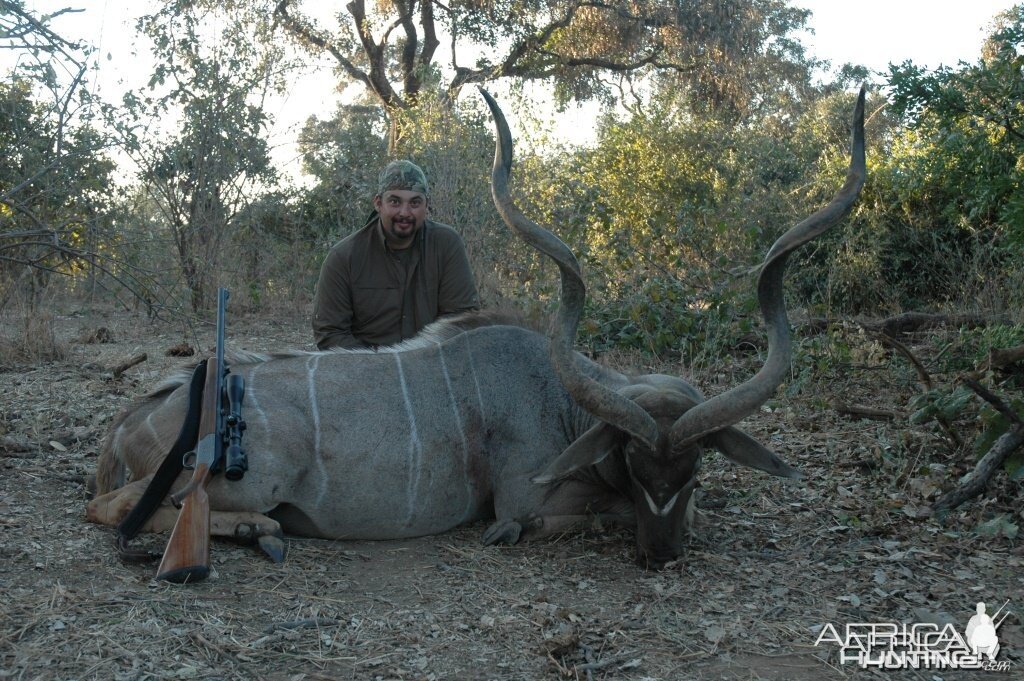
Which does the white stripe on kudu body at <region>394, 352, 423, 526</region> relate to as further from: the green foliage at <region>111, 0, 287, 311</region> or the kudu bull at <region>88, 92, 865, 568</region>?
the green foliage at <region>111, 0, 287, 311</region>

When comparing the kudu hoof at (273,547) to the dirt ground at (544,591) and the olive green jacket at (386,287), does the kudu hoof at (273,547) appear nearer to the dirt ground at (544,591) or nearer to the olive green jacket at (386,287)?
the dirt ground at (544,591)

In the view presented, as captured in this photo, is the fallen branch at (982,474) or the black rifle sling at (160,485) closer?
the black rifle sling at (160,485)

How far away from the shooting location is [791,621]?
10.8 ft

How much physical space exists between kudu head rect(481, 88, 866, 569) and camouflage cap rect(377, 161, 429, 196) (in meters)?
1.45

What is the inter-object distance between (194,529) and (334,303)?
86.8 inches

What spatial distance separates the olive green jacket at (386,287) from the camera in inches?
215

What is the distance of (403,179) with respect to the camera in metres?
5.33

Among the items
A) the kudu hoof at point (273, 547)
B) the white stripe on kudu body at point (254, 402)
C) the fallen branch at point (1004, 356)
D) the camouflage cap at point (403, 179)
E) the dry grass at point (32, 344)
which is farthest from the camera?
the dry grass at point (32, 344)

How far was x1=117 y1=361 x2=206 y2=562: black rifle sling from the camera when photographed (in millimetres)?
3580

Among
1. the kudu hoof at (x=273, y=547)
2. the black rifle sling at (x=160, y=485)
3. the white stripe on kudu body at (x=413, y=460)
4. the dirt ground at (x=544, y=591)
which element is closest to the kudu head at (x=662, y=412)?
the dirt ground at (x=544, y=591)

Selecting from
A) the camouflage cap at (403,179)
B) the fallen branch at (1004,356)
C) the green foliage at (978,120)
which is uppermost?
the green foliage at (978,120)

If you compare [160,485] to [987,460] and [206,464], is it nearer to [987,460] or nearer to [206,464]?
[206,464]

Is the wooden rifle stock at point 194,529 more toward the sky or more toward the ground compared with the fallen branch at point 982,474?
more toward the ground

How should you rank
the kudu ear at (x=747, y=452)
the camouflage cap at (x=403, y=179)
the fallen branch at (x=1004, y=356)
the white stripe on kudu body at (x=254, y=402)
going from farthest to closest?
the camouflage cap at (x=403, y=179) → the fallen branch at (x=1004, y=356) → the white stripe on kudu body at (x=254, y=402) → the kudu ear at (x=747, y=452)
